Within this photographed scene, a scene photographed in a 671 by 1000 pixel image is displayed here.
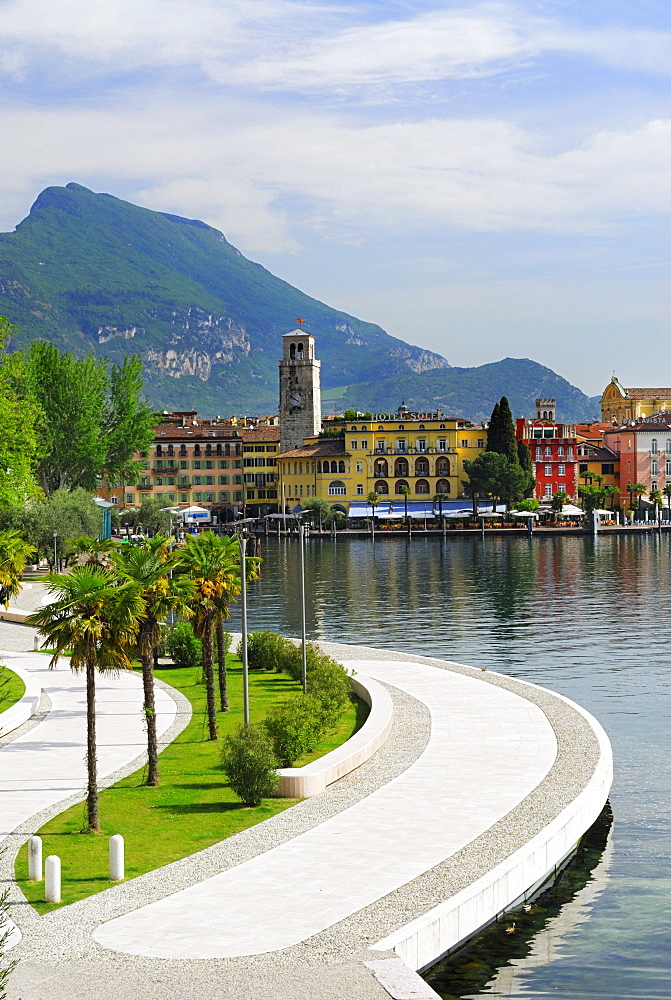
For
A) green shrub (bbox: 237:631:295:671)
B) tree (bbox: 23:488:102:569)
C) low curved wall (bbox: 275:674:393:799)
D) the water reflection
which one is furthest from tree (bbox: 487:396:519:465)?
the water reflection

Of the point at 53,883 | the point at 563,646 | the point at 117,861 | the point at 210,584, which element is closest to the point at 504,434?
the point at 563,646

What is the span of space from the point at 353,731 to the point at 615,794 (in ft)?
22.3

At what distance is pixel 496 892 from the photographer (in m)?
17.5

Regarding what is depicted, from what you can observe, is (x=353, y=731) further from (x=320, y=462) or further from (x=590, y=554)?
(x=320, y=462)

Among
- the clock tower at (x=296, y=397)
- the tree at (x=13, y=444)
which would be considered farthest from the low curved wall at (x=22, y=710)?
the clock tower at (x=296, y=397)

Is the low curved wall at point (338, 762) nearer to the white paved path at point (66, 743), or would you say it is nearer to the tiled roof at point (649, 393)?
the white paved path at point (66, 743)

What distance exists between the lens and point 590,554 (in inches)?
4259

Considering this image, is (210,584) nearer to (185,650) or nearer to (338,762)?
(338,762)

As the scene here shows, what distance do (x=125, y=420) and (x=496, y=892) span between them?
8010 cm

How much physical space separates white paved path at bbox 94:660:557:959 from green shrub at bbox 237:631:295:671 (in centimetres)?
1197

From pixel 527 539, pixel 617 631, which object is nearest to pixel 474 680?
pixel 617 631

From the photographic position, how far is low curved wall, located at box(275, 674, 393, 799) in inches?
904

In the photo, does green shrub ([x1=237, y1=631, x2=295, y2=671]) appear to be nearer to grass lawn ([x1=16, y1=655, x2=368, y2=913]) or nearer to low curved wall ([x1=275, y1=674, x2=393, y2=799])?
low curved wall ([x1=275, y1=674, x2=393, y2=799])

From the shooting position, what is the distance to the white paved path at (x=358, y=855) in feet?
51.5
